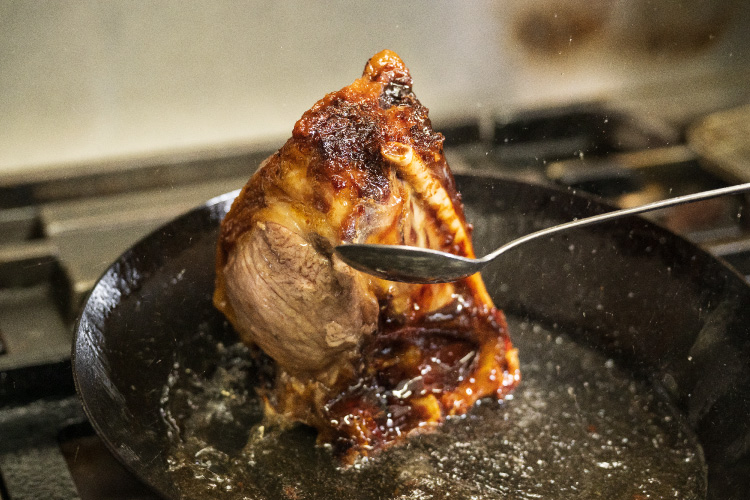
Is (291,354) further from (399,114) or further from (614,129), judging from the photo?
(614,129)

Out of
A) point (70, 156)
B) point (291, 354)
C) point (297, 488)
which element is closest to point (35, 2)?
point (70, 156)

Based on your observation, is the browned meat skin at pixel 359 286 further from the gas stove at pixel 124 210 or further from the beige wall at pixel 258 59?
the beige wall at pixel 258 59

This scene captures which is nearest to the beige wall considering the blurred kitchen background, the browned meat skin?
the blurred kitchen background

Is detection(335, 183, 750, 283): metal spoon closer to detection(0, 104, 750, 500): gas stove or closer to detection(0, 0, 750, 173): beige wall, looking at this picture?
detection(0, 104, 750, 500): gas stove

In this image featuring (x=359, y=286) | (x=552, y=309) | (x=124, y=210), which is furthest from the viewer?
(x=124, y=210)

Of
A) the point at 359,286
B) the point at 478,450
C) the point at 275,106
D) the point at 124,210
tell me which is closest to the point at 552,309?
the point at 478,450

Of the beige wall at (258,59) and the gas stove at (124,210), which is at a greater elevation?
the beige wall at (258,59)

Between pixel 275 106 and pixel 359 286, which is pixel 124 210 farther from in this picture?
pixel 359 286

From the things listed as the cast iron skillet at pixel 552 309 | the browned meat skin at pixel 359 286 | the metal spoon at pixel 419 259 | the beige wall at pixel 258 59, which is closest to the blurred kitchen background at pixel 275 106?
the beige wall at pixel 258 59
